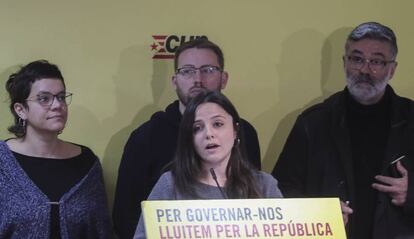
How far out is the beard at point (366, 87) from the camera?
78.1 inches

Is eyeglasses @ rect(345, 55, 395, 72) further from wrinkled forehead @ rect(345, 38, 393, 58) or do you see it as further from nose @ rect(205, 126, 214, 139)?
nose @ rect(205, 126, 214, 139)

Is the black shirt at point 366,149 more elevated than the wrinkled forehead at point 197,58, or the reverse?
the wrinkled forehead at point 197,58

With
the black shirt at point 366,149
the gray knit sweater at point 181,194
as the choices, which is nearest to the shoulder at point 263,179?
the gray knit sweater at point 181,194

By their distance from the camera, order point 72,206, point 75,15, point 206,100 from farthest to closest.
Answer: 1. point 75,15
2. point 72,206
3. point 206,100

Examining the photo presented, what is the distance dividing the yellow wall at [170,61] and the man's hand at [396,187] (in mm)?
630

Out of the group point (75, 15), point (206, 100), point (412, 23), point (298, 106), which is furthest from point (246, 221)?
point (412, 23)

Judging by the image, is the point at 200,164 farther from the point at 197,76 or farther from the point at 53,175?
the point at 53,175

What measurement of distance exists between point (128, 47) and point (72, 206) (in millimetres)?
762

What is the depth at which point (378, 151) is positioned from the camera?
77.8 inches

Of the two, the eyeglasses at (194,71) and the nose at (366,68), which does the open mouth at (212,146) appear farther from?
the nose at (366,68)

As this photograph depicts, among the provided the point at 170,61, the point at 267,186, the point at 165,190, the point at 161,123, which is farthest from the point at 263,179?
the point at 170,61

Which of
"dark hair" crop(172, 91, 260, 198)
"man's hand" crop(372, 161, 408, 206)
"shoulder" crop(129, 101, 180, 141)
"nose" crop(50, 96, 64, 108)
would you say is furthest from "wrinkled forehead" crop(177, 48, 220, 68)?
"man's hand" crop(372, 161, 408, 206)

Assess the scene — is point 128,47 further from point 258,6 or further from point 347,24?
point 347,24

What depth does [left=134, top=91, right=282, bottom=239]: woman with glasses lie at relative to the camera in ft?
4.94
